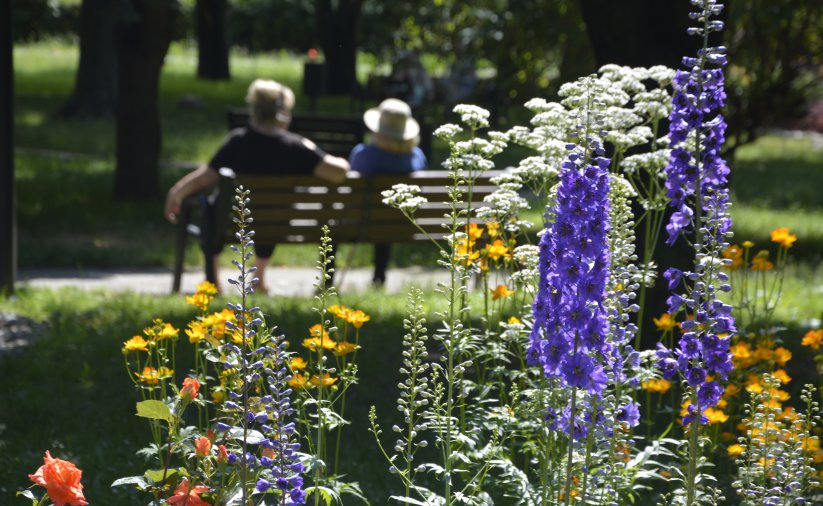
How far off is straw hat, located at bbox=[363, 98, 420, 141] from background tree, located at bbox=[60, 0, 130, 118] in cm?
1427

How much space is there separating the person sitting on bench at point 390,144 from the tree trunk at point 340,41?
2003 centimetres

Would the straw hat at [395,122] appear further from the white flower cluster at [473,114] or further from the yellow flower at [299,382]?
the yellow flower at [299,382]

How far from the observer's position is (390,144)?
9.35m

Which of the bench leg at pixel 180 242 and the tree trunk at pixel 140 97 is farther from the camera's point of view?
the tree trunk at pixel 140 97

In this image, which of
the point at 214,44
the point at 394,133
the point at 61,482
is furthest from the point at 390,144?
the point at 214,44

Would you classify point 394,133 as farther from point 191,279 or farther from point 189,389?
point 189,389

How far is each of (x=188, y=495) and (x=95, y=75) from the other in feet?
69.3

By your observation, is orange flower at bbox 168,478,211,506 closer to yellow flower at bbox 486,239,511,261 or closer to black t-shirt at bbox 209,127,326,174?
yellow flower at bbox 486,239,511,261

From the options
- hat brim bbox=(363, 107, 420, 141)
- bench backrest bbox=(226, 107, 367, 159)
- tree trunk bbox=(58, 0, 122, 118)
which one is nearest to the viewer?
hat brim bbox=(363, 107, 420, 141)

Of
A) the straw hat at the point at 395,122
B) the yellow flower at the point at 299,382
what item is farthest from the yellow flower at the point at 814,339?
the straw hat at the point at 395,122

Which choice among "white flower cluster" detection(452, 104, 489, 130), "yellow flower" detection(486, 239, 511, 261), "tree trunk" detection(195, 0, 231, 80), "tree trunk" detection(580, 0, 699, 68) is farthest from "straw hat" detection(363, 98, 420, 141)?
"tree trunk" detection(195, 0, 231, 80)

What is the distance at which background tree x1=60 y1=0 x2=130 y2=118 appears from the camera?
2286 cm

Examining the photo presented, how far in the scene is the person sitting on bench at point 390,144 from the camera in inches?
364

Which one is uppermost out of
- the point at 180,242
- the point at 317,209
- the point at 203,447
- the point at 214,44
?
the point at 214,44
